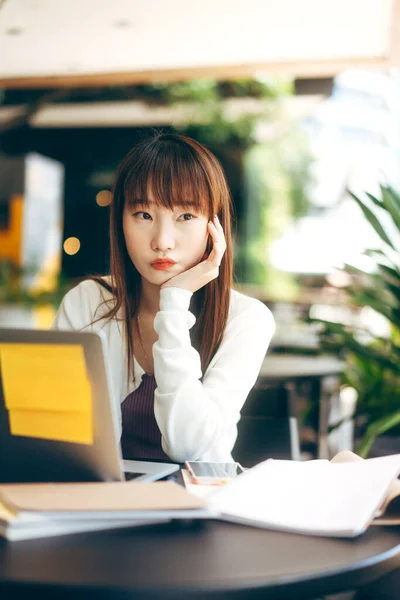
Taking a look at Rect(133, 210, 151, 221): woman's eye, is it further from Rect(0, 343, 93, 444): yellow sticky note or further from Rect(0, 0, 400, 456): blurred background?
Rect(0, 343, 93, 444): yellow sticky note

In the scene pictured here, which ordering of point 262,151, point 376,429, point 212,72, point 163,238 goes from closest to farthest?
point 163,238 → point 376,429 → point 212,72 → point 262,151

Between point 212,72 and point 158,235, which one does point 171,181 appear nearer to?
point 158,235

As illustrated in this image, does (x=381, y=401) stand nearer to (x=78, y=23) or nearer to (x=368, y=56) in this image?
(x=368, y=56)

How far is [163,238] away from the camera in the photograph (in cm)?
130

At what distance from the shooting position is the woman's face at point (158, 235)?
4.37ft

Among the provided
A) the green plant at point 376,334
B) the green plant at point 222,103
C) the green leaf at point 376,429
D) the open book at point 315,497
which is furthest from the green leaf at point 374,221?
the green plant at point 222,103

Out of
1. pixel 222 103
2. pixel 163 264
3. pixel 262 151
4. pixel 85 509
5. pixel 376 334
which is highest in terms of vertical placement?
pixel 222 103

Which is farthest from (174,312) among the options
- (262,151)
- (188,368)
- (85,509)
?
(262,151)

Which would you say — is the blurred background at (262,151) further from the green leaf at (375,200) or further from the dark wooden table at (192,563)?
the dark wooden table at (192,563)

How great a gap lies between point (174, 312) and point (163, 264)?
0.12 m

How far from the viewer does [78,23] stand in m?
4.39

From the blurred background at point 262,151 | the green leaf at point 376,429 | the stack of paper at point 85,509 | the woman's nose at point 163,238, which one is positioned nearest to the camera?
the stack of paper at point 85,509

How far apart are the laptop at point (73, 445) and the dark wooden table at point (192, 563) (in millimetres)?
104

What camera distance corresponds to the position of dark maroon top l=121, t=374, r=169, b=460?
1.36m
